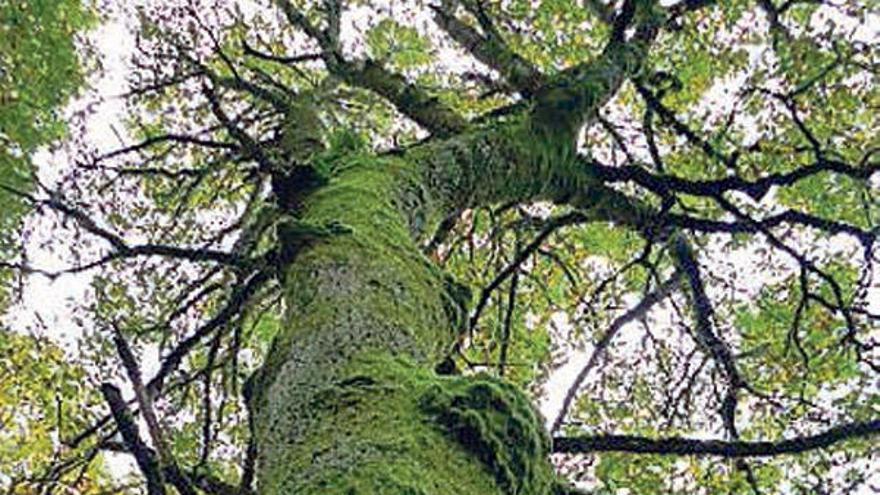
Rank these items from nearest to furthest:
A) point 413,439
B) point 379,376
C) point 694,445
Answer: point 413,439, point 379,376, point 694,445

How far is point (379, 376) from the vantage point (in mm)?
2061

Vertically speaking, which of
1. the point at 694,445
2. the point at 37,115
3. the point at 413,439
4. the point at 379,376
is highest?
the point at 37,115

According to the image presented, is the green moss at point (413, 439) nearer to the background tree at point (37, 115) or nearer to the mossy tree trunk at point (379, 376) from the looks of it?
the mossy tree trunk at point (379, 376)

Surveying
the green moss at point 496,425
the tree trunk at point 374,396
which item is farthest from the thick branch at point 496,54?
the green moss at point 496,425

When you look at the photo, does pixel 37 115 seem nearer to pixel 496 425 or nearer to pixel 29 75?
pixel 29 75

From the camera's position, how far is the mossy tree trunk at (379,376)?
1.73m

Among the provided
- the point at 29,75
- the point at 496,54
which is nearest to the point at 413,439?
the point at 496,54

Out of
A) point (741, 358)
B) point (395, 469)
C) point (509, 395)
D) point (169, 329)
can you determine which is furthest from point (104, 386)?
point (741, 358)

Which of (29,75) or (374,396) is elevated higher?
(29,75)

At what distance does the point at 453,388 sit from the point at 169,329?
13.4ft

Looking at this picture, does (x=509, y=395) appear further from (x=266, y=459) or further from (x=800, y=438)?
(x=800, y=438)

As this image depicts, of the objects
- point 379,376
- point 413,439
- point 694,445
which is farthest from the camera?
point 694,445

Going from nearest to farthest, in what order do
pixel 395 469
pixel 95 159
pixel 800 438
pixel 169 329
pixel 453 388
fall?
1. pixel 395 469
2. pixel 453 388
3. pixel 800 438
4. pixel 169 329
5. pixel 95 159

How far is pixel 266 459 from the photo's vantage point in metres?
1.94
